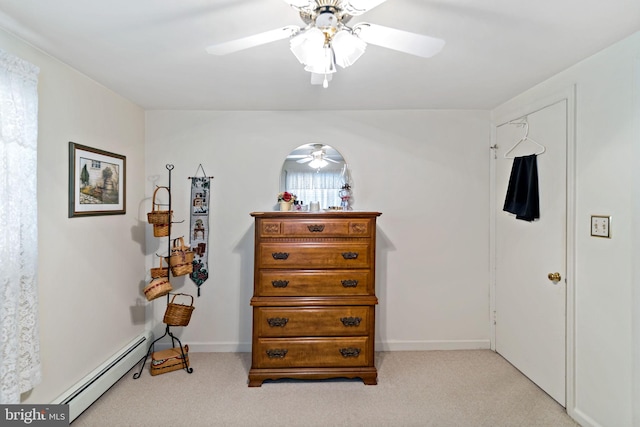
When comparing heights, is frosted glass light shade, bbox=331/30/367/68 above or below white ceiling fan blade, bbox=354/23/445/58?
below

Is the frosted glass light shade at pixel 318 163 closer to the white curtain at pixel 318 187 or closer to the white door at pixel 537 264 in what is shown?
the white curtain at pixel 318 187

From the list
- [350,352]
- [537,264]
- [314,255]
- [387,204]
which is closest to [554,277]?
[537,264]

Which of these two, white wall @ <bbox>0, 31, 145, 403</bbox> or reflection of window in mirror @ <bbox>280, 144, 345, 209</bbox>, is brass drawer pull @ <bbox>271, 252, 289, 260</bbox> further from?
white wall @ <bbox>0, 31, 145, 403</bbox>

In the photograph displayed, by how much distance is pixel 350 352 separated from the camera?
2613mm

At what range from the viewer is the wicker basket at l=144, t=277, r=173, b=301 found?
2.66 metres

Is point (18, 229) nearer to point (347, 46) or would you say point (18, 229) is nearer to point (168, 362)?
point (168, 362)

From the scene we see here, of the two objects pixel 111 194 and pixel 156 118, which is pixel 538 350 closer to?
pixel 111 194

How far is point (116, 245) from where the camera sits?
2760 millimetres

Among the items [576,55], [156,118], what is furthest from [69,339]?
[576,55]

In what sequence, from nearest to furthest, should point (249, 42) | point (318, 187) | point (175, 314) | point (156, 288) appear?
point (249, 42), point (156, 288), point (175, 314), point (318, 187)

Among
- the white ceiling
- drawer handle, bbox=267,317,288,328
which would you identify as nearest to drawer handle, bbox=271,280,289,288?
drawer handle, bbox=267,317,288,328

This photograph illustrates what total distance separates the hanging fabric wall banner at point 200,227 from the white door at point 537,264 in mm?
2936

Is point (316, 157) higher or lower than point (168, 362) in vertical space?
higher

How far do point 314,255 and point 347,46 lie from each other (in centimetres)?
170
